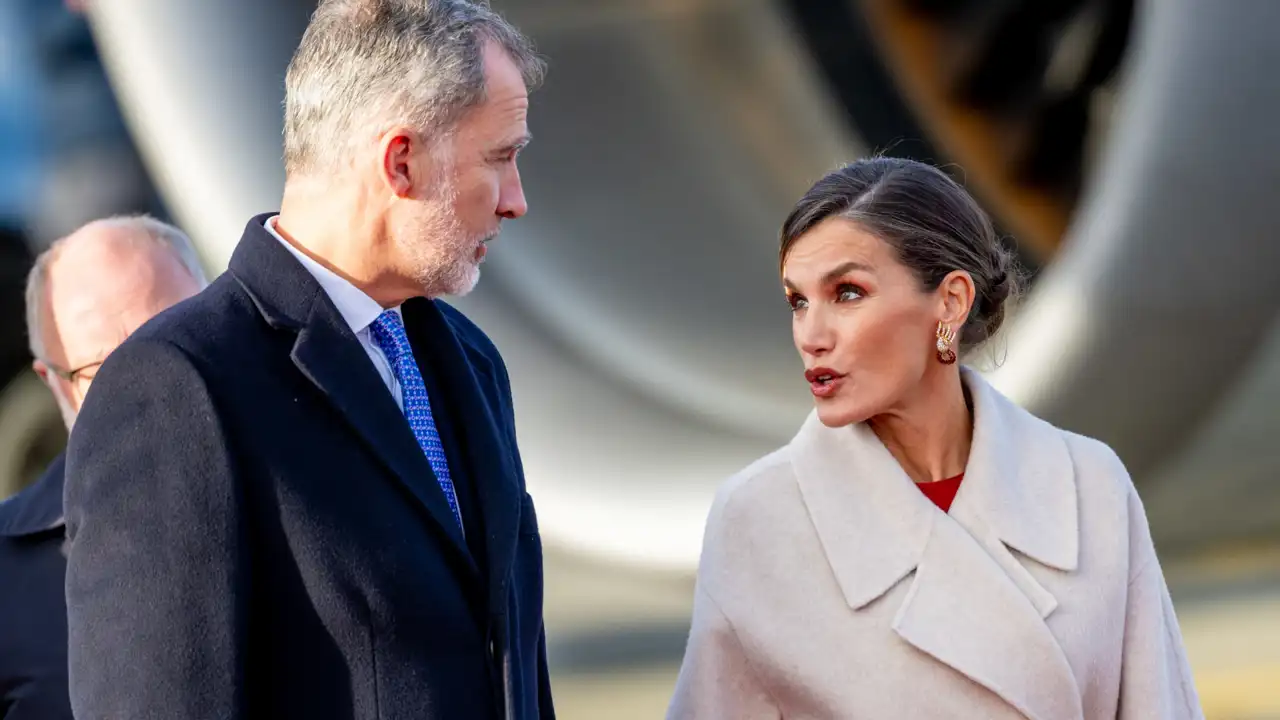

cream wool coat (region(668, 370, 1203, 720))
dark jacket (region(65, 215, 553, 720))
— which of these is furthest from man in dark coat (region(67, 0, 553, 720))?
cream wool coat (region(668, 370, 1203, 720))

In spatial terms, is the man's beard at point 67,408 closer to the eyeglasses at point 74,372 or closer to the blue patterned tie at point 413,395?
the eyeglasses at point 74,372

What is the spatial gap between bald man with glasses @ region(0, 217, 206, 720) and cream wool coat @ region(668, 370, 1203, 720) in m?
0.49

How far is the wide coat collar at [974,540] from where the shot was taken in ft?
4.35

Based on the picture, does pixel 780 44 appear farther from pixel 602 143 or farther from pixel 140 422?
pixel 140 422

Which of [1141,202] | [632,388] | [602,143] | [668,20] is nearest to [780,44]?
[668,20]

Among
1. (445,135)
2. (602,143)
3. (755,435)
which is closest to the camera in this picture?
(445,135)

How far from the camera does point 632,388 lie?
9.53 feet

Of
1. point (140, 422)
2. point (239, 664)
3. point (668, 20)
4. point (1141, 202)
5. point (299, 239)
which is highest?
point (668, 20)

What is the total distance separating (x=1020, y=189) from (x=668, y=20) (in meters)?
0.71

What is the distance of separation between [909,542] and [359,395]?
450 mm

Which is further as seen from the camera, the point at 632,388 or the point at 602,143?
the point at 602,143

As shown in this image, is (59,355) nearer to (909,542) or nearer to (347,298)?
(347,298)

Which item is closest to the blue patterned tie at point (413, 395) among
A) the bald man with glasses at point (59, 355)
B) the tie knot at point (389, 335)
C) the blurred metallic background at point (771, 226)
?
the tie knot at point (389, 335)

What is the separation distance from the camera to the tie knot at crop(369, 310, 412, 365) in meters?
1.24
